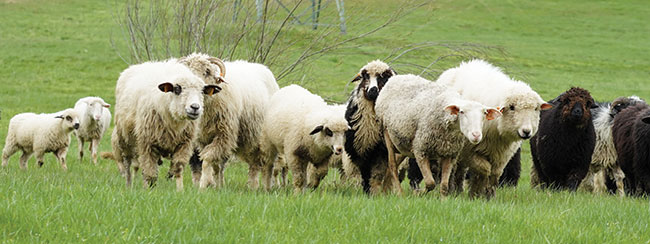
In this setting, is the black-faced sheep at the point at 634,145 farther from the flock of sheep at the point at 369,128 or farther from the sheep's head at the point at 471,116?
the sheep's head at the point at 471,116

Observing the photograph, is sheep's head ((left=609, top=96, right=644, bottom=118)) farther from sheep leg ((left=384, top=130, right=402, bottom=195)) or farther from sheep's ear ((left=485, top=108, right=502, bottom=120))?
sheep's ear ((left=485, top=108, right=502, bottom=120))

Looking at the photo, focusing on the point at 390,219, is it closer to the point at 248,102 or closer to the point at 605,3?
the point at 248,102

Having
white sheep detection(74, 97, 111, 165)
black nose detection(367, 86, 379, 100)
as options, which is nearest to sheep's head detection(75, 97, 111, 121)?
white sheep detection(74, 97, 111, 165)

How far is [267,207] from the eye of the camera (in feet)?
20.5

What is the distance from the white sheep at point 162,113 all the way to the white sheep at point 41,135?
501cm

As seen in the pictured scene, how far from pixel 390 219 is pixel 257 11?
7626 mm

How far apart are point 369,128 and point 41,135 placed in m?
6.58

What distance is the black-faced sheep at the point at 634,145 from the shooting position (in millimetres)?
10195

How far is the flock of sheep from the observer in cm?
816

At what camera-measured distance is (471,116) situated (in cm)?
769

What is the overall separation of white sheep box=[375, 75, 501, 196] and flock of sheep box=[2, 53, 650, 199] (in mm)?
13

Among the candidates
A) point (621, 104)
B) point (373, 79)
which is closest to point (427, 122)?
point (373, 79)

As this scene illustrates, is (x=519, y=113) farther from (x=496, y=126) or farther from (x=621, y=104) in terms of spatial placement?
(x=621, y=104)

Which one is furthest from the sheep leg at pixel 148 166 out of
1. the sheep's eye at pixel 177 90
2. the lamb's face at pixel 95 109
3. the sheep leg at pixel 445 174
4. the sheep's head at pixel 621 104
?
the sheep's head at pixel 621 104
